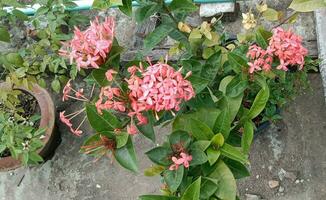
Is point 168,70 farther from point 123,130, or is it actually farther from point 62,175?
point 62,175

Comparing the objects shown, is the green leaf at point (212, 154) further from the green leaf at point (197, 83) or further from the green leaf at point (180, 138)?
the green leaf at point (197, 83)

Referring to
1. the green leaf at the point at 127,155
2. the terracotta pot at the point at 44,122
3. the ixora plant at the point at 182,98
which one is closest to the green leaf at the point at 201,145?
the ixora plant at the point at 182,98

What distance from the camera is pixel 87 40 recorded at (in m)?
1.46

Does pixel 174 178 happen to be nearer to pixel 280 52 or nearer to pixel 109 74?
pixel 109 74

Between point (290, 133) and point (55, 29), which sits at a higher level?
point (55, 29)

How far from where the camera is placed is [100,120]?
1.62 meters

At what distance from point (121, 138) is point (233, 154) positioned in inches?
15.0

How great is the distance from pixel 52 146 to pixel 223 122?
4.20ft

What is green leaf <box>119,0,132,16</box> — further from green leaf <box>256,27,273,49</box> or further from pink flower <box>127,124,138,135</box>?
green leaf <box>256,27,273,49</box>

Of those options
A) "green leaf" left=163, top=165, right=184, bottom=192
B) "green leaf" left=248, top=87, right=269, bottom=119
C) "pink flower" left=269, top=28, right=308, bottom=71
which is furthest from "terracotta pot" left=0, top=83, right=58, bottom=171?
"pink flower" left=269, top=28, right=308, bottom=71

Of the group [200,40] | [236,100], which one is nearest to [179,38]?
[200,40]

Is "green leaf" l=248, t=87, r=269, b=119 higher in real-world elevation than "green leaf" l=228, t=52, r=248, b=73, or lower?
lower

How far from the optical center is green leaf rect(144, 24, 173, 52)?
1773 millimetres

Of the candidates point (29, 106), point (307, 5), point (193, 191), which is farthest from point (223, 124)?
point (29, 106)
